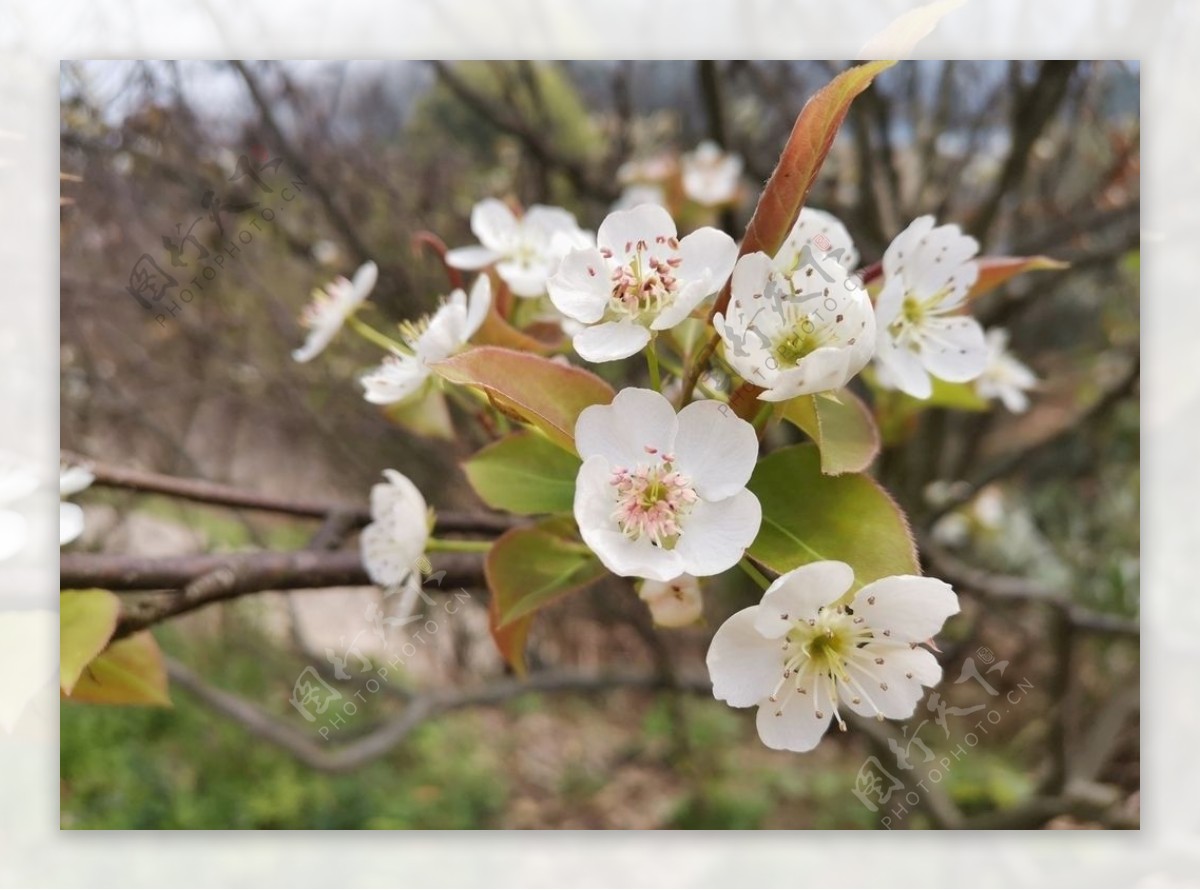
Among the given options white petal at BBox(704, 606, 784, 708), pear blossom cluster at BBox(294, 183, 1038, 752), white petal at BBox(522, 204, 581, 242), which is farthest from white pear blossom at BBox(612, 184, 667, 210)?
white petal at BBox(704, 606, 784, 708)

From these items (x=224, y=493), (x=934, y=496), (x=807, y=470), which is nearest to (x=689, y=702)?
(x=934, y=496)
